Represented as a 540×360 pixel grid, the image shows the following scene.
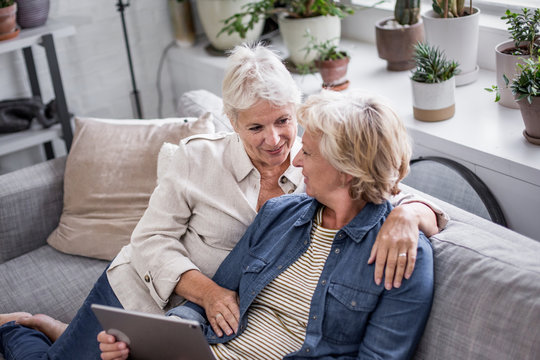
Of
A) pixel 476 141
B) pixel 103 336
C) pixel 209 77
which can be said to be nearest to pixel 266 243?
pixel 103 336

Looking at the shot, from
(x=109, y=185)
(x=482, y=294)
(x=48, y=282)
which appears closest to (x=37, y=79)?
(x=109, y=185)

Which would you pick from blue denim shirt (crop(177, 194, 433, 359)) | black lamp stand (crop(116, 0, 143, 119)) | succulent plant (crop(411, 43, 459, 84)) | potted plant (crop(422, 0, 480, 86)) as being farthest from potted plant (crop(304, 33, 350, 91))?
black lamp stand (crop(116, 0, 143, 119))

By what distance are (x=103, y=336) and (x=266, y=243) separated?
462 millimetres

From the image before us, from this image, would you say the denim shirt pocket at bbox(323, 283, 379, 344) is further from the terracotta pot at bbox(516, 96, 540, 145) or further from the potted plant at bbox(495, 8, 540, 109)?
the potted plant at bbox(495, 8, 540, 109)

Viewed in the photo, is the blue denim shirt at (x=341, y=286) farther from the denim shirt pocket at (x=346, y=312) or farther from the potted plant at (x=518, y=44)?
the potted plant at (x=518, y=44)

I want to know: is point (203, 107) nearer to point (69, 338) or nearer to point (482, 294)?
point (69, 338)

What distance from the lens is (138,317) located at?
4.40ft

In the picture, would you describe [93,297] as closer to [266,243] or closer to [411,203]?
[266,243]

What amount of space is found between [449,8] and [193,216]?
1.18 m

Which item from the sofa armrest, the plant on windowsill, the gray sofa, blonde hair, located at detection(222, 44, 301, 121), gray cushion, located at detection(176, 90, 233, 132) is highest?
blonde hair, located at detection(222, 44, 301, 121)

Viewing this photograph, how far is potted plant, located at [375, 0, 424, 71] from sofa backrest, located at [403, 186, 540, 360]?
1.26 m

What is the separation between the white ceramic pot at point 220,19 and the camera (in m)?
3.04

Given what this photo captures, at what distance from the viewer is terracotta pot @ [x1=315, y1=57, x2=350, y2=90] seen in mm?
2472

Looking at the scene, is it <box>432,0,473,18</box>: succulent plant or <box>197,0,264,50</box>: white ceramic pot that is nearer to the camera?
<box>432,0,473,18</box>: succulent plant
